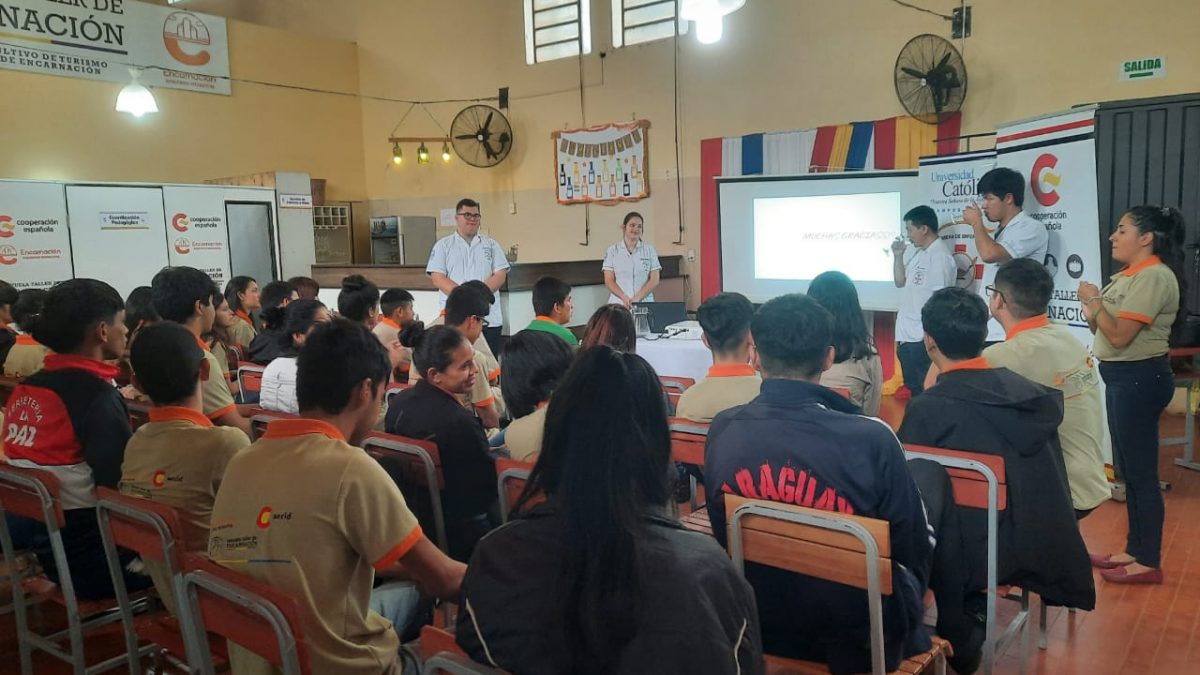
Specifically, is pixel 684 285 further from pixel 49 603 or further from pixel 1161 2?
pixel 49 603

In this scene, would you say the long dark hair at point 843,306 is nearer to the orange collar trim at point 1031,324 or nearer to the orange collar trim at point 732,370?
the orange collar trim at point 732,370

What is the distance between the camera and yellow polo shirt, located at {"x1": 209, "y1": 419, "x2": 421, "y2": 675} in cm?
150

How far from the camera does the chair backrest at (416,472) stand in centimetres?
229

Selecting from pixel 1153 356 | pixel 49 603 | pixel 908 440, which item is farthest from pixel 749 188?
pixel 49 603

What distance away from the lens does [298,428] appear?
1.60 meters

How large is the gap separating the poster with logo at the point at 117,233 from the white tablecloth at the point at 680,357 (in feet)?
16.6

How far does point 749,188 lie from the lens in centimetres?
755

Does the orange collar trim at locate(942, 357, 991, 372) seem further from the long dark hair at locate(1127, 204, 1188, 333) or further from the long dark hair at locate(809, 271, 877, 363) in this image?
the long dark hair at locate(1127, 204, 1188, 333)

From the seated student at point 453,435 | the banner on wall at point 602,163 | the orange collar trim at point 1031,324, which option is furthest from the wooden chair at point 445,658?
the banner on wall at point 602,163

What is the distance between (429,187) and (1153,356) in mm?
9396

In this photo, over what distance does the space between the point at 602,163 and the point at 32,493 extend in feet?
25.2

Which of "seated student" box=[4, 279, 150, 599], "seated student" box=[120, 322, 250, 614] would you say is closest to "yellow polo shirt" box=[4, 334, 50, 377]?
"seated student" box=[4, 279, 150, 599]

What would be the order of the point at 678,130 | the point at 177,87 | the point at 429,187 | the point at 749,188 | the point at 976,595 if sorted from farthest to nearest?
the point at 429,187 → the point at 177,87 → the point at 678,130 → the point at 749,188 → the point at 976,595

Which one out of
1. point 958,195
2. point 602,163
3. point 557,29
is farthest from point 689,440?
point 557,29
